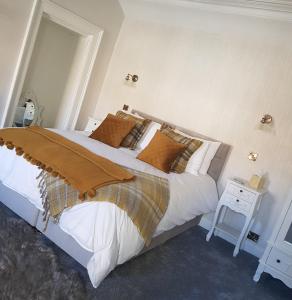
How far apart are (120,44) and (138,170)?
2.38m

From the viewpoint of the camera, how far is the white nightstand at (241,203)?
2.97 meters

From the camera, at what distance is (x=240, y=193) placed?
305 centimetres

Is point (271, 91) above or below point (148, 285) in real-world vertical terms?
above

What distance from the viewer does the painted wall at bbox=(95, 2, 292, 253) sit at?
3.18 m

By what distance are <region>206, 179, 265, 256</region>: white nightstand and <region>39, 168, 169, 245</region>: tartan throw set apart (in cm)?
105

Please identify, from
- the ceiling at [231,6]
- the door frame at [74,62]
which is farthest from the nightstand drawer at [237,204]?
the door frame at [74,62]

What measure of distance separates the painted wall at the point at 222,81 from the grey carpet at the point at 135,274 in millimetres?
681

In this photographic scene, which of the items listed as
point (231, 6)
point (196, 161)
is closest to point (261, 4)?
point (231, 6)

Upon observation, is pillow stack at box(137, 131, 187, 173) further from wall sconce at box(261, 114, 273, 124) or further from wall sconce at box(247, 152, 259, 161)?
wall sconce at box(261, 114, 273, 124)

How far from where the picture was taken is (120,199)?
196 cm

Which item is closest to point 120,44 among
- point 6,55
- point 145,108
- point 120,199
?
point 145,108

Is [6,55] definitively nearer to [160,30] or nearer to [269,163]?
[160,30]

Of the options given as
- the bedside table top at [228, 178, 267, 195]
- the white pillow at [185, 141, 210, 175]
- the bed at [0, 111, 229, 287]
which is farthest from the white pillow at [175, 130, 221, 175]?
the bedside table top at [228, 178, 267, 195]

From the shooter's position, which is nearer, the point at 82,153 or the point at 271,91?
the point at 82,153
